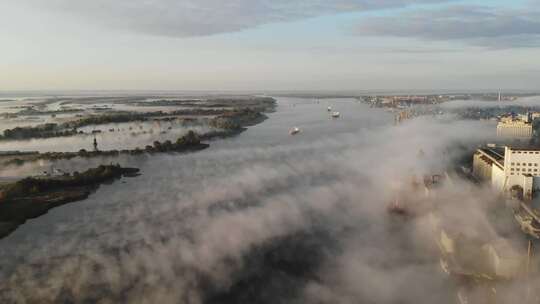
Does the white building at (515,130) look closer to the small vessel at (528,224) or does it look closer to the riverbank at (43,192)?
the small vessel at (528,224)

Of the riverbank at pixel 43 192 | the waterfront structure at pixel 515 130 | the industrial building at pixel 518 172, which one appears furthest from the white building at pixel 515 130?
the riverbank at pixel 43 192

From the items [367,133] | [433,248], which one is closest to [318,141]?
[367,133]

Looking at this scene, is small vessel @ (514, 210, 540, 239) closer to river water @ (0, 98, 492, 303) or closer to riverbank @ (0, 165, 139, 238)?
river water @ (0, 98, 492, 303)

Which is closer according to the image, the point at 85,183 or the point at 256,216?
the point at 256,216

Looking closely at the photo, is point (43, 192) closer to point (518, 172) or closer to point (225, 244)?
point (225, 244)

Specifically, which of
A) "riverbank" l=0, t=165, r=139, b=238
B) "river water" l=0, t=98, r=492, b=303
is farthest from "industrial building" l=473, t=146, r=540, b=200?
"riverbank" l=0, t=165, r=139, b=238

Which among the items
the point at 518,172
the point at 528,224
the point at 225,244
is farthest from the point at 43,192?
the point at 518,172

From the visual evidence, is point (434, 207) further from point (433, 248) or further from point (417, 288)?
point (417, 288)

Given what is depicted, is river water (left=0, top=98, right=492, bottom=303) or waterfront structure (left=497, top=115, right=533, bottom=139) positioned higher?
waterfront structure (left=497, top=115, right=533, bottom=139)
